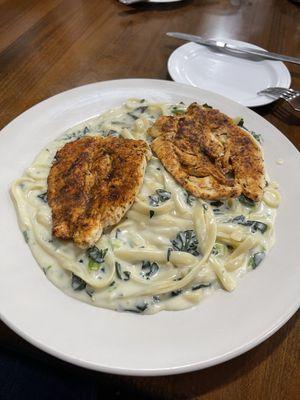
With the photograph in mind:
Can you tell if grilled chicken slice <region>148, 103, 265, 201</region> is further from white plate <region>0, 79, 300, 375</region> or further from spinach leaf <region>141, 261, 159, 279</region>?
spinach leaf <region>141, 261, 159, 279</region>

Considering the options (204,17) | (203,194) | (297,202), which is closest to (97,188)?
(203,194)

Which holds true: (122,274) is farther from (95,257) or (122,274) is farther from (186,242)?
(186,242)

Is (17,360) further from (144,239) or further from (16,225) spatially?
(144,239)

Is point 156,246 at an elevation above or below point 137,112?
below

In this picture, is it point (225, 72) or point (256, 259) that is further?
point (225, 72)

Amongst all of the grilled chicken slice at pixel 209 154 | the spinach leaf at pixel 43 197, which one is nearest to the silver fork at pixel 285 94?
the grilled chicken slice at pixel 209 154

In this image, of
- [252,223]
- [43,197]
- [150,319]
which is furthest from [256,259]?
[43,197]

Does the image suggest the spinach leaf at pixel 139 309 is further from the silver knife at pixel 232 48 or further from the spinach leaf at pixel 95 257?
the silver knife at pixel 232 48
